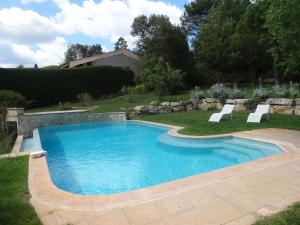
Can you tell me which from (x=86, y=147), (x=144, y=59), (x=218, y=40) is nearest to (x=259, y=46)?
(x=218, y=40)

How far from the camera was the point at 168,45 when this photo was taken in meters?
27.5

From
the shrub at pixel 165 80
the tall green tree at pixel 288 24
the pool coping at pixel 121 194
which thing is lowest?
the pool coping at pixel 121 194

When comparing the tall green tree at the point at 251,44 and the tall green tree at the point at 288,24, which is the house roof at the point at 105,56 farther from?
the tall green tree at the point at 288,24

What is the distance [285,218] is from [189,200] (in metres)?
1.28

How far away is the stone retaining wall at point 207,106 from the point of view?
41.0 ft

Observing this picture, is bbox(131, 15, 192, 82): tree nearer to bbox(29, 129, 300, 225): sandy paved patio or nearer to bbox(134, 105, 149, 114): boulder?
bbox(134, 105, 149, 114): boulder

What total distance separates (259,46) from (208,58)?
14.9 feet

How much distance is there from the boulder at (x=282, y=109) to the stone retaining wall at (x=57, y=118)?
7.77m

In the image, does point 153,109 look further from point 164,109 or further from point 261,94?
point 261,94

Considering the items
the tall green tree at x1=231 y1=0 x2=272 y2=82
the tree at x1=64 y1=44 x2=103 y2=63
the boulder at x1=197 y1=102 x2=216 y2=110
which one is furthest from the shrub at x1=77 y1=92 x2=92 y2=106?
the tree at x1=64 y1=44 x2=103 y2=63

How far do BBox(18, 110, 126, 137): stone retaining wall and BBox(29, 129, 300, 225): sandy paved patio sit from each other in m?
9.27

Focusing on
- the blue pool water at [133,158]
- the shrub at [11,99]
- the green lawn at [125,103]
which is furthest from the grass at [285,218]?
the shrub at [11,99]

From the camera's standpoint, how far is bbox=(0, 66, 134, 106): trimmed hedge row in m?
21.3

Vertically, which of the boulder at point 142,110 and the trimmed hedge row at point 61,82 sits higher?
the trimmed hedge row at point 61,82
